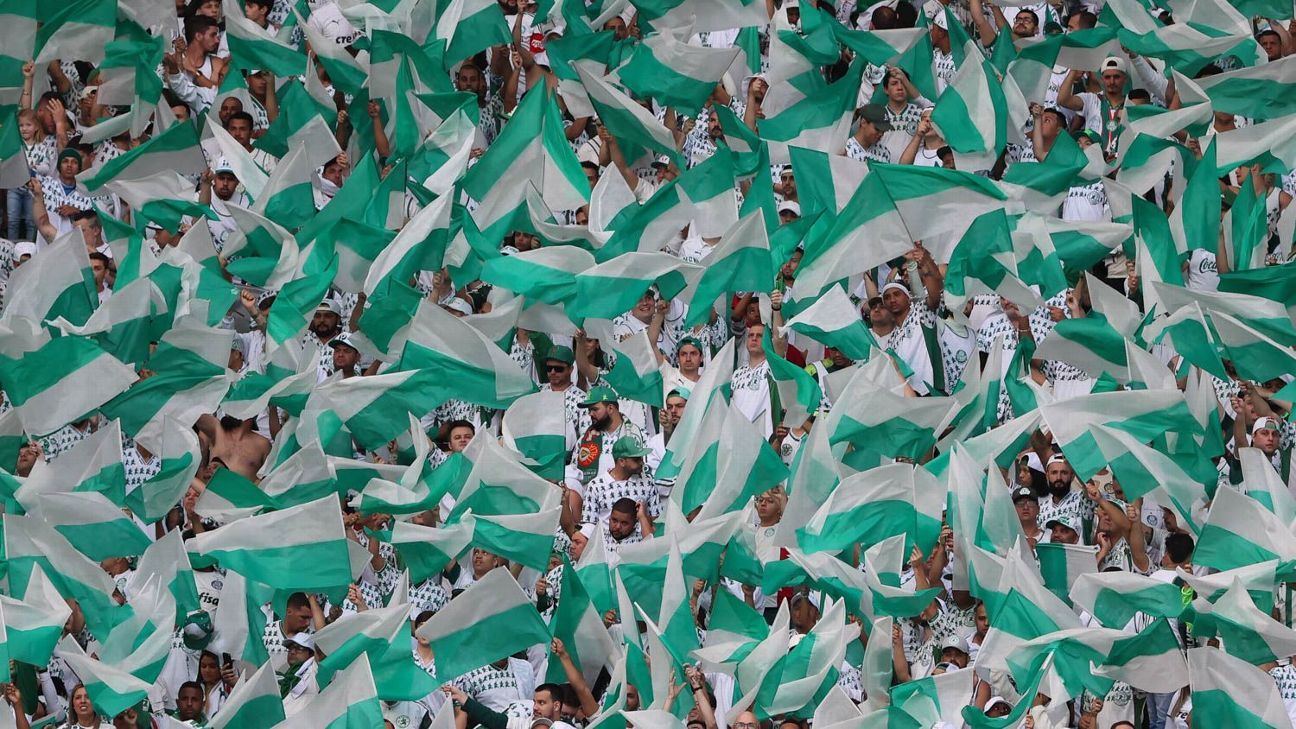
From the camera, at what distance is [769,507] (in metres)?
12.6

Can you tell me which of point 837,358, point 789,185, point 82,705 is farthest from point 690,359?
point 82,705

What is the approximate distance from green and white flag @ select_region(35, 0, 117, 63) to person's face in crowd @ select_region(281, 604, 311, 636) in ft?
12.6

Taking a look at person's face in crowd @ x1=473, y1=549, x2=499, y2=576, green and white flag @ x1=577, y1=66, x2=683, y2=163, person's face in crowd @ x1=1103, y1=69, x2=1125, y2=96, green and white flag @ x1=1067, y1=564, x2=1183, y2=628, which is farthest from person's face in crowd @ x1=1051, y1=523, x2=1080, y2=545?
person's face in crowd @ x1=1103, y1=69, x2=1125, y2=96

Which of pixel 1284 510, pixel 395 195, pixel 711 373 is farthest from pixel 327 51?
pixel 1284 510

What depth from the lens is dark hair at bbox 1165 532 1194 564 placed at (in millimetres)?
12422

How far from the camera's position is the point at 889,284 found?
1368cm

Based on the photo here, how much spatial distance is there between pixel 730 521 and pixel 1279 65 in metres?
4.43

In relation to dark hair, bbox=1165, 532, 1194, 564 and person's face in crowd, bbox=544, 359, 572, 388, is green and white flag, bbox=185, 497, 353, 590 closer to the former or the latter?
person's face in crowd, bbox=544, 359, 572, 388

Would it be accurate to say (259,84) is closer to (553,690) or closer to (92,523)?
(92,523)

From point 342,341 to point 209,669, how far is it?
194 centimetres

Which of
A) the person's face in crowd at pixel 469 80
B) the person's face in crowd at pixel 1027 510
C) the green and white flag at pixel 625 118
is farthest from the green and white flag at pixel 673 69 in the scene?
the person's face in crowd at pixel 1027 510

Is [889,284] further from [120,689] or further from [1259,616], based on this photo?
[120,689]

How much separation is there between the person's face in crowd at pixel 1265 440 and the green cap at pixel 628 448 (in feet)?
9.31

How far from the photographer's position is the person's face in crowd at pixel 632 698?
11719 millimetres
